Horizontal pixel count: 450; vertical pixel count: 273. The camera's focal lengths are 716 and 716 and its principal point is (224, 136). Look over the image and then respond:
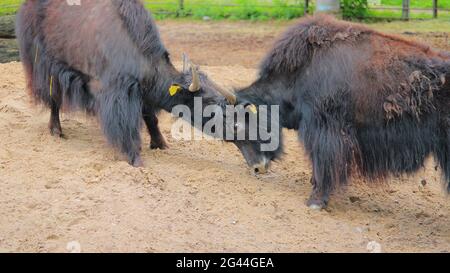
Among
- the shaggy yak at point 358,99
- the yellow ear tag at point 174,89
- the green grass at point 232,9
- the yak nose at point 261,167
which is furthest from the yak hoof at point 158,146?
the green grass at point 232,9

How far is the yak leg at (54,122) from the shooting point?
720cm

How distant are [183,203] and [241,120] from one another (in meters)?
1.20

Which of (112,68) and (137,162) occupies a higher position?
(112,68)

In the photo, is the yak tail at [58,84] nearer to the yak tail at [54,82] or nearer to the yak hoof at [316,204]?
the yak tail at [54,82]

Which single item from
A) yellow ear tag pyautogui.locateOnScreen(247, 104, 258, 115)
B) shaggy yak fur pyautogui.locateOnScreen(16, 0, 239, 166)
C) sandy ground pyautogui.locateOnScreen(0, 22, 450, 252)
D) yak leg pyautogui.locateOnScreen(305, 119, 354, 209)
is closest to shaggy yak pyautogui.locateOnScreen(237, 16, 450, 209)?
yak leg pyautogui.locateOnScreen(305, 119, 354, 209)

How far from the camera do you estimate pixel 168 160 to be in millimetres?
6758

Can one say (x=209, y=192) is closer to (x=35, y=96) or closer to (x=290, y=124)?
(x=290, y=124)

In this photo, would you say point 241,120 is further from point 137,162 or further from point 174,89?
point 137,162

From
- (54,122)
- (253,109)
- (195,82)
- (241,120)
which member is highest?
(195,82)

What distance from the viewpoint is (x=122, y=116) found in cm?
640

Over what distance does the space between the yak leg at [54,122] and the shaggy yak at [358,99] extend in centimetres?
→ 231

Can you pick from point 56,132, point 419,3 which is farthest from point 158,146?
point 419,3

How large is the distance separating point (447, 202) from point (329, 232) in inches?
56.5

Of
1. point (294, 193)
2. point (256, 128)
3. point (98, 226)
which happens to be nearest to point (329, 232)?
point (294, 193)
